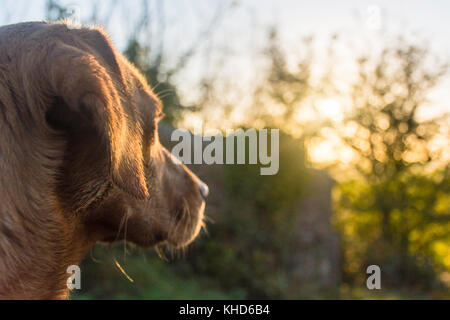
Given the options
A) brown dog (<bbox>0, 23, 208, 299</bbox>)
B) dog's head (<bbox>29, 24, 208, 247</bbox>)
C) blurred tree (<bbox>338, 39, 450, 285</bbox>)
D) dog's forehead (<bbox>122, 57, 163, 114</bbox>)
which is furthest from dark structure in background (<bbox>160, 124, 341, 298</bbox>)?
brown dog (<bbox>0, 23, 208, 299</bbox>)

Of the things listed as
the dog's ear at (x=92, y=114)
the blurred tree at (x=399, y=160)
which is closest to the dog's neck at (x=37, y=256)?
the dog's ear at (x=92, y=114)

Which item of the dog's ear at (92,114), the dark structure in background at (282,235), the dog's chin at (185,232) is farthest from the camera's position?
the dark structure in background at (282,235)

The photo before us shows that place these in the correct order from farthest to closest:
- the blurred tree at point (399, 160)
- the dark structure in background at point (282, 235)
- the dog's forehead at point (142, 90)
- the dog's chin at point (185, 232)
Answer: the blurred tree at point (399, 160) → the dark structure in background at point (282, 235) → the dog's chin at point (185, 232) → the dog's forehead at point (142, 90)

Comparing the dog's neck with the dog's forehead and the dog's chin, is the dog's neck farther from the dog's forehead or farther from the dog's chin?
the dog's chin

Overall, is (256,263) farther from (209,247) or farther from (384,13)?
(384,13)

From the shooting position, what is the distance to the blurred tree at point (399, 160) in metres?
12.8

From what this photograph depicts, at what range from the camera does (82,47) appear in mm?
1831

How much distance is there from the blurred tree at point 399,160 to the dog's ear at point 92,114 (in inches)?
455

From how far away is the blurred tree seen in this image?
12797mm

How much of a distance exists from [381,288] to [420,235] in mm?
2008

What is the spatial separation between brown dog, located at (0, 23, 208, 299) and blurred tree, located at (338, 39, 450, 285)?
453 inches

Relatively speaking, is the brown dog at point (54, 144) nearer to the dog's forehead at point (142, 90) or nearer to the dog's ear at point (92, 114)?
the dog's ear at point (92, 114)
